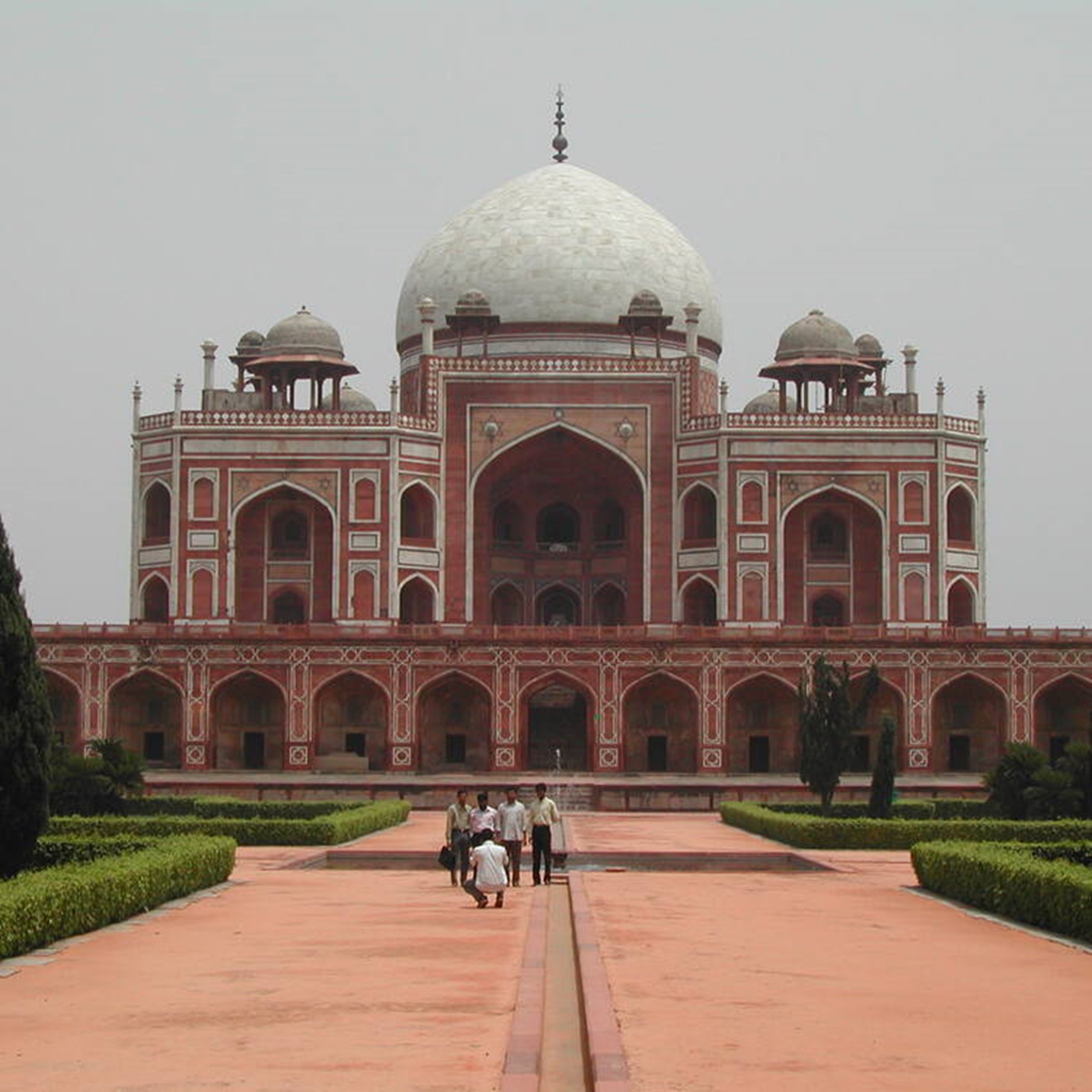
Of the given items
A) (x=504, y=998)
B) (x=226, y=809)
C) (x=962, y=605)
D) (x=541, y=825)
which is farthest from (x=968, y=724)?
(x=504, y=998)

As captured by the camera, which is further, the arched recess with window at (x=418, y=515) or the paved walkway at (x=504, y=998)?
the arched recess with window at (x=418, y=515)

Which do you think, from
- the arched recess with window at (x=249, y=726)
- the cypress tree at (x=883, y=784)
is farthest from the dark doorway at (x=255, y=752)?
the cypress tree at (x=883, y=784)

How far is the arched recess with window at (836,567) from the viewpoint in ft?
124

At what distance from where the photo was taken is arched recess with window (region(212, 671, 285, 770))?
34250 millimetres

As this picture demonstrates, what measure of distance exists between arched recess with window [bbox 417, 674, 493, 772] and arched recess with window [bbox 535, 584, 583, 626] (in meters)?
6.57

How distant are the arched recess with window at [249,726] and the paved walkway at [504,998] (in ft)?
65.6

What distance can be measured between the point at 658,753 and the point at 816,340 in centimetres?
942

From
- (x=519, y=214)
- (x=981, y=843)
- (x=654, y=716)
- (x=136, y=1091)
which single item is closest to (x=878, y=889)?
(x=981, y=843)

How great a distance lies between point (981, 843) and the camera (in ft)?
50.0

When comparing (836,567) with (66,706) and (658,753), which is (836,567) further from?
(66,706)

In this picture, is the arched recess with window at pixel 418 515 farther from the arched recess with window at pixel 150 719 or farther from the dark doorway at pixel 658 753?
the dark doorway at pixel 658 753

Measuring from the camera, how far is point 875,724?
34406 millimetres

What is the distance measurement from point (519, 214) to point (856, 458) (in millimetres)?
9412

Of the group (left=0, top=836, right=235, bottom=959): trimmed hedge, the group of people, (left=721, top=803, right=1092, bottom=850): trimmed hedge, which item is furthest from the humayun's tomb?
(left=0, top=836, right=235, bottom=959): trimmed hedge
